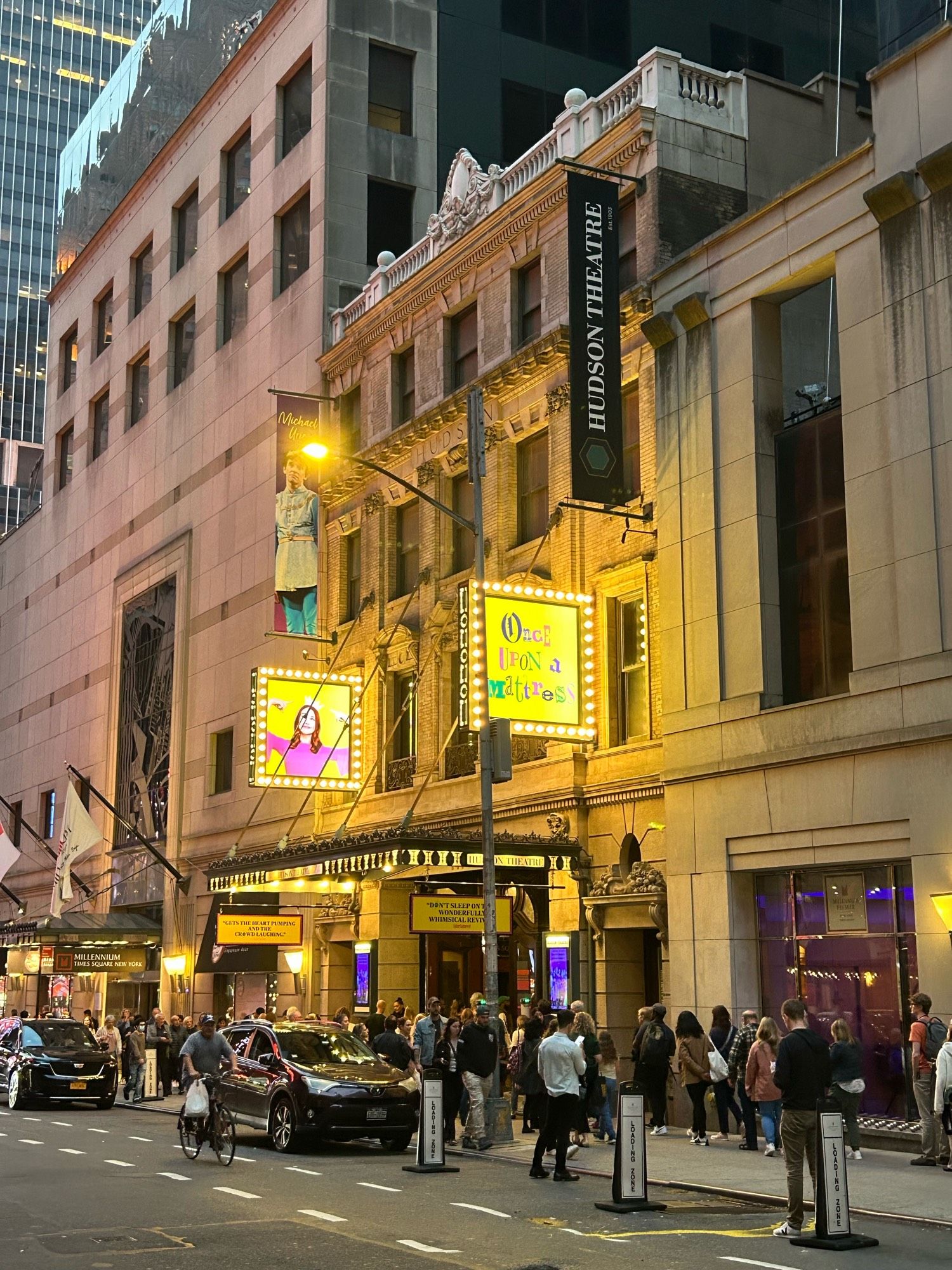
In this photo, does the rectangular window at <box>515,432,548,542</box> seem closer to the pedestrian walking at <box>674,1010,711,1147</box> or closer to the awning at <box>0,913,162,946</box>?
the pedestrian walking at <box>674,1010,711,1147</box>

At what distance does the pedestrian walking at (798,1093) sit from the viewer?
13.0 metres

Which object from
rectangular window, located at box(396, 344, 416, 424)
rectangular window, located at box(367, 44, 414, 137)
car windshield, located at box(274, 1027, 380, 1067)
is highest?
rectangular window, located at box(367, 44, 414, 137)

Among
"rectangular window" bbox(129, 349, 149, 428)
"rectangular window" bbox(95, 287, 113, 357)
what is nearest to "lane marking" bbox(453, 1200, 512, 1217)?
"rectangular window" bbox(129, 349, 149, 428)

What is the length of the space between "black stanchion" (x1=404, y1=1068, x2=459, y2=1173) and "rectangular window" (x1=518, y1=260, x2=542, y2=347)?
16138 millimetres

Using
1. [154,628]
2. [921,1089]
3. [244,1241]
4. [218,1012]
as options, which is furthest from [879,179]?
[154,628]

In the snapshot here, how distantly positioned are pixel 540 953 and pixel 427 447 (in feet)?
35.8

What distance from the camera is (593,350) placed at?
24969 mm

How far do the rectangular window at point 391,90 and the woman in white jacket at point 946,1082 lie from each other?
30.6 m

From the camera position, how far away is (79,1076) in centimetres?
2873

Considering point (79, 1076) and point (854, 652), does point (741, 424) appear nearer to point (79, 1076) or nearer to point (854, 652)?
point (854, 652)

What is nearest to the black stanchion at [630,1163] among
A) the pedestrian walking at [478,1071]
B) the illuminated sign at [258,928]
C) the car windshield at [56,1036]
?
the pedestrian walking at [478,1071]

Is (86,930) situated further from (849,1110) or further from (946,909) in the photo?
(849,1110)

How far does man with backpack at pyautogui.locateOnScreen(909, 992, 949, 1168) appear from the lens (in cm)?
1734

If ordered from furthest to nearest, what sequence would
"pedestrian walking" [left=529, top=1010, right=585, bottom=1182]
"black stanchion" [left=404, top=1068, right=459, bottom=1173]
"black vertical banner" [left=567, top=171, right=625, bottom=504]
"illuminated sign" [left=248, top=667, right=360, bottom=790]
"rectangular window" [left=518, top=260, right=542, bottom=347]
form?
"illuminated sign" [left=248, top=667, right=360, bottom=790] < "rectangular window" [left=518, top=260, right=542, bottom=347] < "black vertical banner" [left=567, top=171, right=625, bottom=504] < "black stanchion" [left=404, top=1068, right=459, bottom=1173] < "pedestrian walking" [left=529, top=1010, right=585, bottom=1182]
